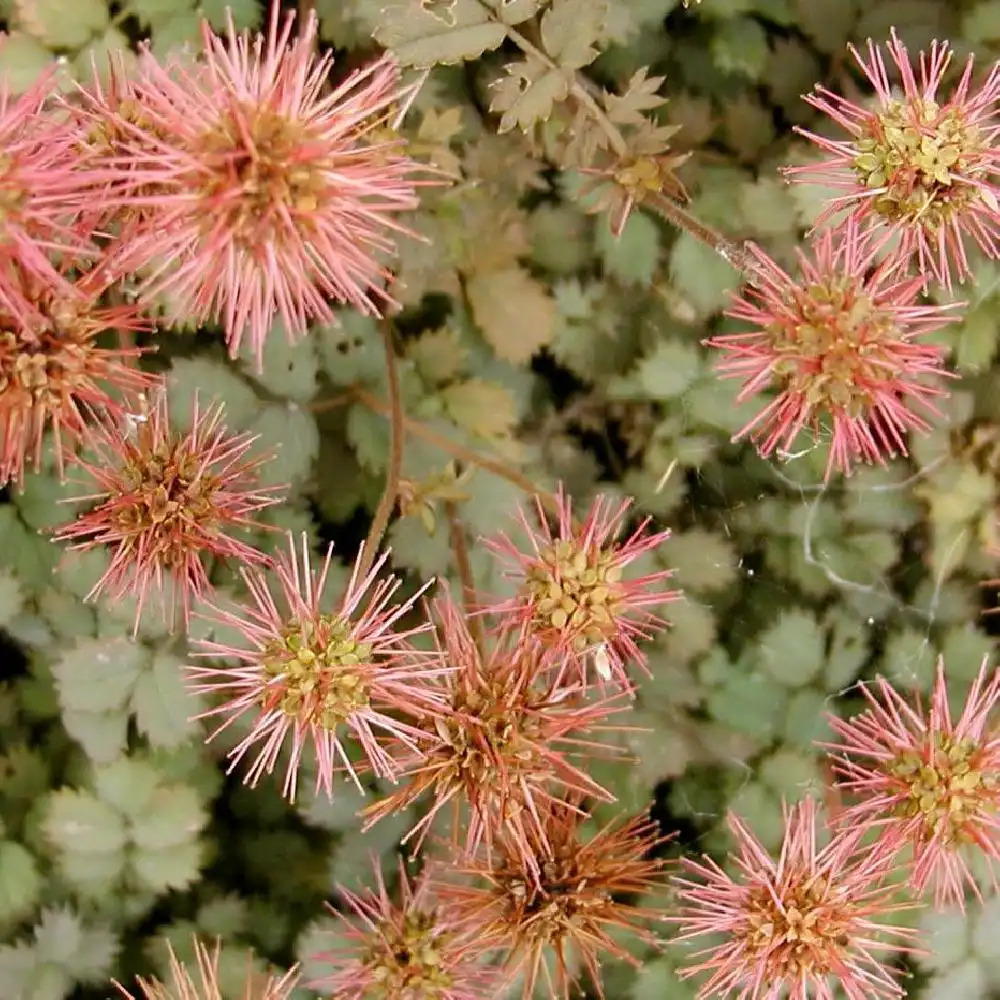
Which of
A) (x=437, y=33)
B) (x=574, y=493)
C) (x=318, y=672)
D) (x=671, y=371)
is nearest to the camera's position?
(x=318, y=672)

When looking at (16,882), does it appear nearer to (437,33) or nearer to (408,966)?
(408,966)

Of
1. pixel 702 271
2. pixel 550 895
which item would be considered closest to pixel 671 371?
pixel 702 271

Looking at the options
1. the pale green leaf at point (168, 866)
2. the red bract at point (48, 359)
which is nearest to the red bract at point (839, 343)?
the red bract at point (48, 359)

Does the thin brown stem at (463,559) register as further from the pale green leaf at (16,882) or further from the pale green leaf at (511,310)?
the pale green leaf at (16,882)

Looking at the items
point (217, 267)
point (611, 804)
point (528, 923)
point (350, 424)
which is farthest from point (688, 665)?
point (217, 267)

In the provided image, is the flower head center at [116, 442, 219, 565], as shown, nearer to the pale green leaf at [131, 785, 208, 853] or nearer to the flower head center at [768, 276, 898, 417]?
the pale green leaf at [131, 785, 208, 853]

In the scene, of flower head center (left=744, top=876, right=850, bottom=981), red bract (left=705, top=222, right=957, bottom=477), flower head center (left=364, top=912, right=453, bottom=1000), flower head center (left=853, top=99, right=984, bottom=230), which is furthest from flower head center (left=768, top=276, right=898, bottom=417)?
flower head center (left=364, top=912, right=453, bottom=1000)
